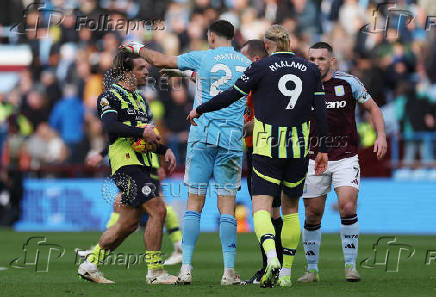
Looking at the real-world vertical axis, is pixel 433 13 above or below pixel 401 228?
above

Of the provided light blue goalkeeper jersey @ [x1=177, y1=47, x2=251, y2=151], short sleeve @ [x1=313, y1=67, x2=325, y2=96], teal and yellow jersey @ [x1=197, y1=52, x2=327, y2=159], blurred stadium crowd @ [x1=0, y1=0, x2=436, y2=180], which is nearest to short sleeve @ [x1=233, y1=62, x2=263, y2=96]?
teal and yellow jersey @ [x1=197, y1=52, x2=327, y2=159]

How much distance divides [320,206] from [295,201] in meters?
1.03

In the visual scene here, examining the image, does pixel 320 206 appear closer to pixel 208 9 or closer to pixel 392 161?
pixel 392 161

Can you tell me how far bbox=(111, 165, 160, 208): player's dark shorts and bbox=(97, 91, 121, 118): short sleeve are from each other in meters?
0.59

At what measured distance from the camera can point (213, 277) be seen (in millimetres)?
10055

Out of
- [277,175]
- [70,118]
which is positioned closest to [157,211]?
[277,175]

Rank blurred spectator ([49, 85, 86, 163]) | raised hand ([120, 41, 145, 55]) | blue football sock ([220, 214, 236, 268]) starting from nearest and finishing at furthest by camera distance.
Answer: blue football sock ([220, 214, 236, 268]), raised hand ([120, 41, 145, 55]), blurred spectator ([49, 85, 86, 163])

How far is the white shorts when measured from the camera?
9.67 meters

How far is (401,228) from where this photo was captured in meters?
18.6

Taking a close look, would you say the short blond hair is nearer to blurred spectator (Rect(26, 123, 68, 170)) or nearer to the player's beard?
the player's beard

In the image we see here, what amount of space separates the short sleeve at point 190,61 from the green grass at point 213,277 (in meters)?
2.11

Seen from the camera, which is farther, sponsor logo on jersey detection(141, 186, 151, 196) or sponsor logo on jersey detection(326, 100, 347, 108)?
sponsor logo on jersey detection(326, 100, 347, 108)

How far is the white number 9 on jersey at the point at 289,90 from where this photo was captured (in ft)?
27.8

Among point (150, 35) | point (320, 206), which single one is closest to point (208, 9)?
point (150, 35)
